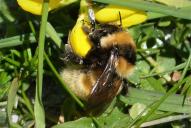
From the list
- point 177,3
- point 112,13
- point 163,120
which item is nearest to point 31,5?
point 112,13

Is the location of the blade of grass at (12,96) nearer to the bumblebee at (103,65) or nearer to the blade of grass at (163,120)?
the bumblebee at (103,65)

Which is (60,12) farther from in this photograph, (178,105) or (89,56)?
(178,105)

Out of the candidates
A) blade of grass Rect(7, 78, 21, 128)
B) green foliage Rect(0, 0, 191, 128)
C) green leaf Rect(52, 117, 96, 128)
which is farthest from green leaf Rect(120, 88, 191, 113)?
blade of grass Rect(7, 78, 21, 128)

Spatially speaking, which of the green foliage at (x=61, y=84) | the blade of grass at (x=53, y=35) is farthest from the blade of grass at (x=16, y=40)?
the blade of grass at (x=53, y=35)

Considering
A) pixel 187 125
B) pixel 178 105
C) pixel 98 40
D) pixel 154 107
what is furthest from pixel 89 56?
pixel 187 125

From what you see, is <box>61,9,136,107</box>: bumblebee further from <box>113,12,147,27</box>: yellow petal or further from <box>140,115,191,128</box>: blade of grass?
<box>140,115,191,128</box>: blade of grass

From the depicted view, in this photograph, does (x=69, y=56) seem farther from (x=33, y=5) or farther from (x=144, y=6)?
(x=144, y=6)
